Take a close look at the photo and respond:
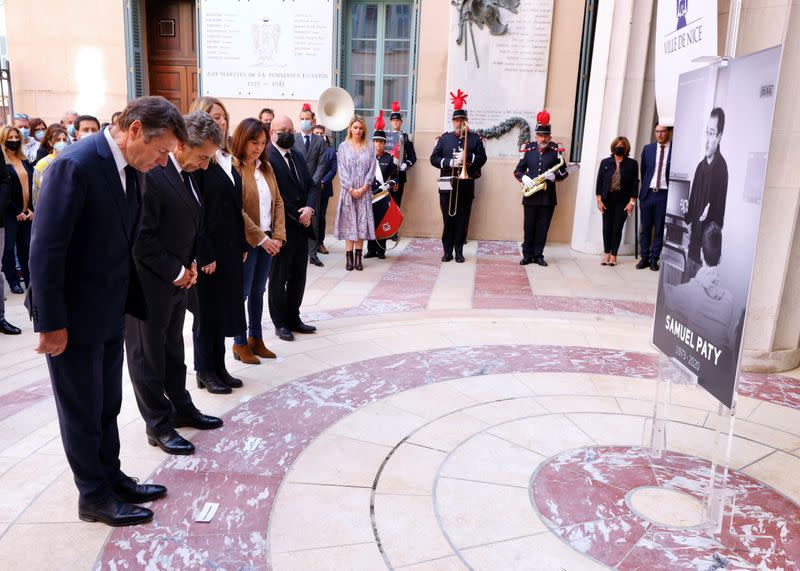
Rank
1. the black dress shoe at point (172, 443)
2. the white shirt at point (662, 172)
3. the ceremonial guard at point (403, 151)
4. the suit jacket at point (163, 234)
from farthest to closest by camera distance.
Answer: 1. the ceremonial guard at point (403, 151)
2. the white shirt at point (662, 172)
3. the black dress shoe at point (172, 443)
4. the suit jacket at point (163, 234)

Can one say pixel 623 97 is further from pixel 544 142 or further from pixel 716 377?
pixel 716 377

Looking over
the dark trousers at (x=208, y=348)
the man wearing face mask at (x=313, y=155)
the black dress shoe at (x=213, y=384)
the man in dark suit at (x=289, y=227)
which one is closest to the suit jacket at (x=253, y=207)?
the man in dark suit at (x=289, y=227)

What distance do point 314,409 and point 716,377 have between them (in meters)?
2.13

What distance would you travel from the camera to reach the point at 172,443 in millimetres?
3170

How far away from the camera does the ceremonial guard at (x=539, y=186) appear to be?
27.4 feet

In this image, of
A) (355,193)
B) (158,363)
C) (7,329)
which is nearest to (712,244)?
(158,363)

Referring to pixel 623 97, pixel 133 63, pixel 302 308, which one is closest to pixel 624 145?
pixel 623 97

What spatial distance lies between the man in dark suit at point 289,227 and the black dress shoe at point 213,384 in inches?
43.9

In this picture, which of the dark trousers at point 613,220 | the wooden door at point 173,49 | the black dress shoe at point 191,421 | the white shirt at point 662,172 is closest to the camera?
the black dress shoe at point 191,421

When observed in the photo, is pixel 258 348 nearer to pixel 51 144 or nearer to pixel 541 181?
pixel 51 144

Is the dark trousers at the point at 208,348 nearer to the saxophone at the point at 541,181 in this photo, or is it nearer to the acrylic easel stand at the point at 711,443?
the acrylic easel stand at the point at 711,443

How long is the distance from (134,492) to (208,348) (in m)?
1.28

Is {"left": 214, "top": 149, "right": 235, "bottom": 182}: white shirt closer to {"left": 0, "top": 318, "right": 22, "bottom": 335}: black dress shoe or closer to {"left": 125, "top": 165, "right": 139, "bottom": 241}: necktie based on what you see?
{"left": 125, "top": 165, "right": 139, "bottom": 241}: necktie

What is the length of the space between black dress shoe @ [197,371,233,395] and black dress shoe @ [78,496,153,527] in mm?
1336
